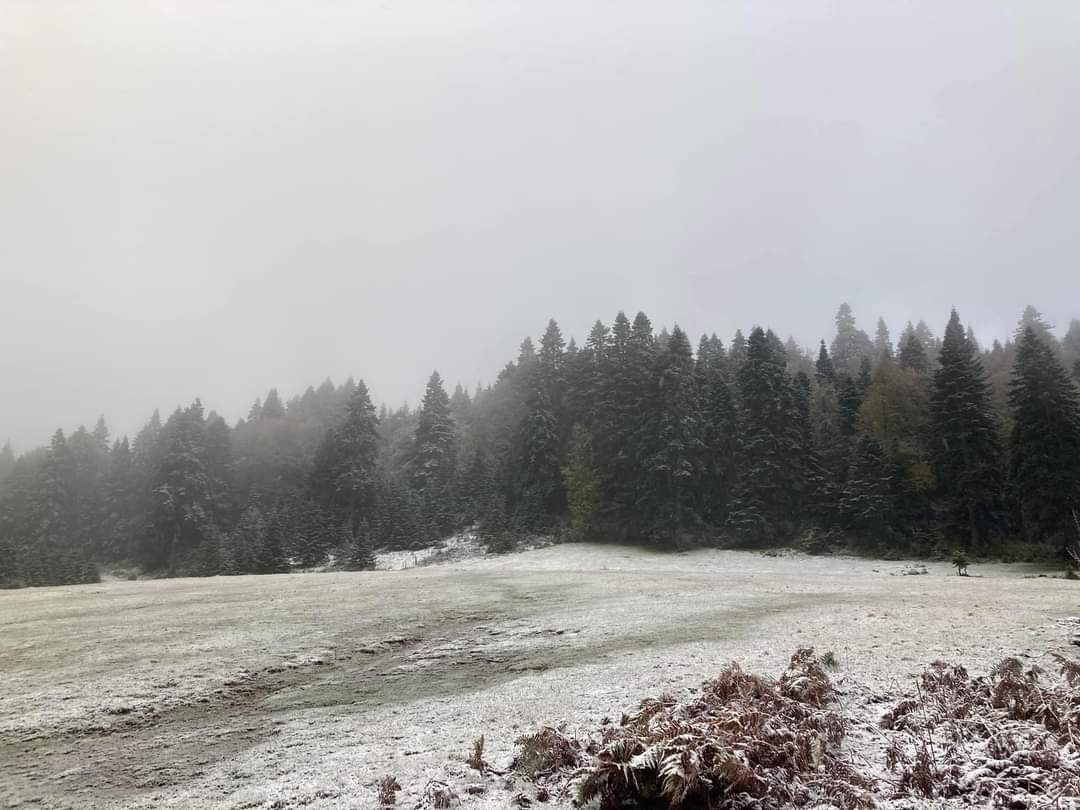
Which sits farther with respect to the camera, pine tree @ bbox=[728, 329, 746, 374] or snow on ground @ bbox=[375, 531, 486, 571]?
pine tree @ bbox=[728, 329, 746, 374]

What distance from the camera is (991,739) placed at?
24.7ft

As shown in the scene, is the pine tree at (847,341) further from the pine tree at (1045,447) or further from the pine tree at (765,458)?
the pine tree at (1045,447)

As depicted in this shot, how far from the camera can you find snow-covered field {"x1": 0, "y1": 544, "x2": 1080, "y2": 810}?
9.15m

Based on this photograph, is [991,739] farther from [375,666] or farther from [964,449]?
[964,449]

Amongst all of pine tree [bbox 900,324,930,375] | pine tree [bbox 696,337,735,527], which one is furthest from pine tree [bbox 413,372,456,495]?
pine tree [bbox 900,324,930,375]

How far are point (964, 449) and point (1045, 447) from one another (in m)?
6.99

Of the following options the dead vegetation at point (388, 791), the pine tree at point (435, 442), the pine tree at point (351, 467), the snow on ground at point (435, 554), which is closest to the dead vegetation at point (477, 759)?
the dead vegetation at point (388, 791)

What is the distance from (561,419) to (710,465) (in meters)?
17.3

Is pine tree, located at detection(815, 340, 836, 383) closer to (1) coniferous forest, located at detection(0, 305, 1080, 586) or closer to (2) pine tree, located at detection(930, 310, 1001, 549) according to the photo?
(1) coniferous forest, located at detection(0, 305, 1080, 586)

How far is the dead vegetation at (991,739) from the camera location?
652cm

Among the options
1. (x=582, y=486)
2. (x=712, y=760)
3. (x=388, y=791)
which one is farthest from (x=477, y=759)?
(x=582, y=486)

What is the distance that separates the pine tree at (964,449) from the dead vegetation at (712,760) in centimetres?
4668

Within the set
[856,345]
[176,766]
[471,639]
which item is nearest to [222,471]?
[471,639]

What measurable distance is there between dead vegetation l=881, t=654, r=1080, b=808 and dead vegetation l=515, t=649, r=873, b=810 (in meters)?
0.81
